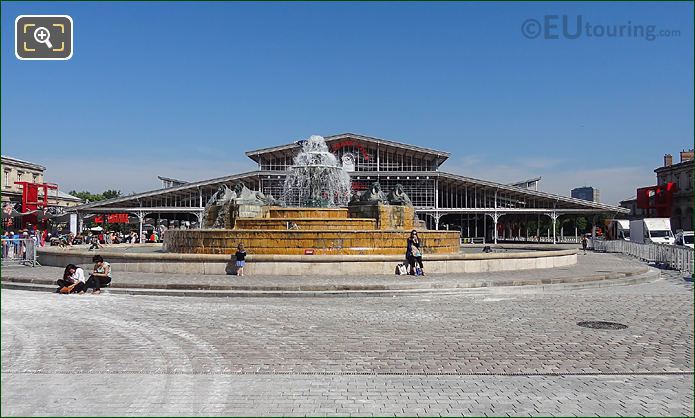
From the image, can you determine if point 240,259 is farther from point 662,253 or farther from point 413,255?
point 662,253

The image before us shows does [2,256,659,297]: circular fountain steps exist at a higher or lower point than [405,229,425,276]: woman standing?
lower

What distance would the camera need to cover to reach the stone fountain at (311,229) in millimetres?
17969

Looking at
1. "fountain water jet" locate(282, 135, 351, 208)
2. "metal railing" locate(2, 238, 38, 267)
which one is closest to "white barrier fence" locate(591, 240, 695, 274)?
"fountain water jet" locate(282, 135, 351, 208)

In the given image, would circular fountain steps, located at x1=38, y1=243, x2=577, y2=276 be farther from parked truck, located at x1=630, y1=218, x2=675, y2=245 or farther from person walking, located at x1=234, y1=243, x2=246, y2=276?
parked truck, located at x1=630, y1=218, x2=675, y2=245

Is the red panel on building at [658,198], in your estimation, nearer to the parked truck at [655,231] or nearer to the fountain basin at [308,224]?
the parked truck at [655,231]

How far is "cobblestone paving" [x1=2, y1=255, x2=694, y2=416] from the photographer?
520 cm

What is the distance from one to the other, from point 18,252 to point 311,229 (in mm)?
13049

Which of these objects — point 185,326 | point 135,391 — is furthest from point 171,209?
point 135,391

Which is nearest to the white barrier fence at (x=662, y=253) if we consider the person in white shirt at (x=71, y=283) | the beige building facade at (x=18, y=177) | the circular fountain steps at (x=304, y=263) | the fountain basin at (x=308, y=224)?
the circular fountain steps at (x=304, y=263)

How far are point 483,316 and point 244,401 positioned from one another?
5852mm

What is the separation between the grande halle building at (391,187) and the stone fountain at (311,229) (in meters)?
28.4

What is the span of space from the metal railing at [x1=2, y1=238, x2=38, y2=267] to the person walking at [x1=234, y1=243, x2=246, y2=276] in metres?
10.3

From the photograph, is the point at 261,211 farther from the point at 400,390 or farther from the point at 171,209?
the point at 171,209

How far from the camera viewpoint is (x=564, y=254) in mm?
20938
